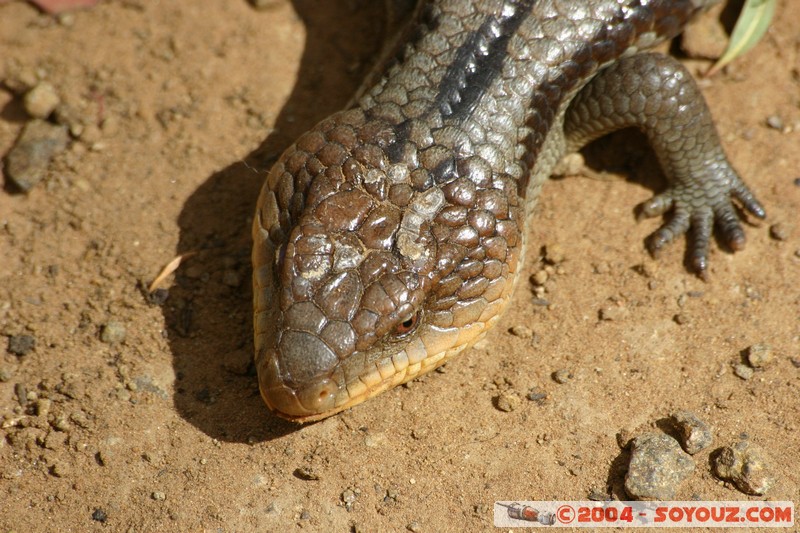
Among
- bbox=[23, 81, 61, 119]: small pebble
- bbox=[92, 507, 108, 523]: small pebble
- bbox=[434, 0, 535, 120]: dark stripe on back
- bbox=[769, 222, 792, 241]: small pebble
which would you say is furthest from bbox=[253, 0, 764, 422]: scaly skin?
bbox=[23, 81, 61, 119]: small pebble

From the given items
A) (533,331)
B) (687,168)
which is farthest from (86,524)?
(687,168)

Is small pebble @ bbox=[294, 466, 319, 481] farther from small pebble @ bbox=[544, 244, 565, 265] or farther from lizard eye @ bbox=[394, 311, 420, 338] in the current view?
small pebble @ bbox=[544, 244, 565, 265]

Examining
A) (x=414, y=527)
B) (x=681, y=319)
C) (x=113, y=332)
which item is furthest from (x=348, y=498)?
(x=681, y=319)

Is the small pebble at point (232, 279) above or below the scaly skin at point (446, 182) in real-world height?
below

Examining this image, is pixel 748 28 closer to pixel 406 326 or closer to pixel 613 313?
pixel 613 313

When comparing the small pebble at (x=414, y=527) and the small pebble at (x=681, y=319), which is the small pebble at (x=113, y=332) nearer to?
the small pebble at (x=414, y=527)

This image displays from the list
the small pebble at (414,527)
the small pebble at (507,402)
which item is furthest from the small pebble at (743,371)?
the small pebble at (414,527)

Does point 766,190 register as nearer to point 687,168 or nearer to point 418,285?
point 687,168
